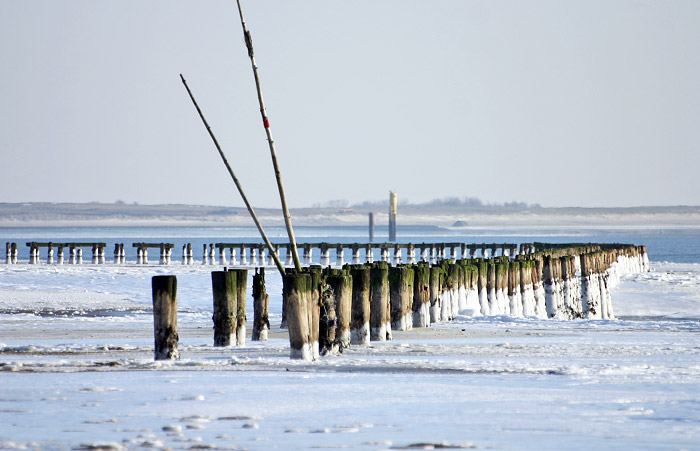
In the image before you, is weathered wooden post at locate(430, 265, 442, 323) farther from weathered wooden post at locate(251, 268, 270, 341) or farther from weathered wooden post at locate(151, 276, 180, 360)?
weathered wooden post at locate(151, 276, 180, 360)

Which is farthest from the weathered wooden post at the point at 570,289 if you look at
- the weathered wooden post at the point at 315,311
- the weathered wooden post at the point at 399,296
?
the weathered wooden post at the point at 315,311

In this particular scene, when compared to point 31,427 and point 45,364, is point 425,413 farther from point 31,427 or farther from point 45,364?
point 45,364

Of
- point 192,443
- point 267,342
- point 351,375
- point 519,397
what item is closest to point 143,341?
point 267,342

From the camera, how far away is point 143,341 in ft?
49.1

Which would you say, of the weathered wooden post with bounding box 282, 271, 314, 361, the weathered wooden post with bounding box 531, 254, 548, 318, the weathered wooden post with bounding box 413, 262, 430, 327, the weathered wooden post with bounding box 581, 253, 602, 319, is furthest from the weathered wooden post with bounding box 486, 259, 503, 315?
the weathered wooden post with bounding box 282, 271, 314, 361

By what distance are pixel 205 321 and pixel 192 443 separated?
491 inches

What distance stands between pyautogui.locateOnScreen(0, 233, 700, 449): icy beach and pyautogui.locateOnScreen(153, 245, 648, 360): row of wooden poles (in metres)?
0.33

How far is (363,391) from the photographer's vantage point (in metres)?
9.87

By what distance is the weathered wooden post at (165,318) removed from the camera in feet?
40.4

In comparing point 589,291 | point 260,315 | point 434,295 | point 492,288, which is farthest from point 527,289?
point 260,315

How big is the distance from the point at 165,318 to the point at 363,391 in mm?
3337

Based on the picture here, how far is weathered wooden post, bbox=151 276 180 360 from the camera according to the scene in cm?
1232

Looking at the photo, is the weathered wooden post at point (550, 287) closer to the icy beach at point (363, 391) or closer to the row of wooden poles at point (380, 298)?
the row of wooden poles at point (380, 298)

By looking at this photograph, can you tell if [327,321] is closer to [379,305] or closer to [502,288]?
[379,305]
